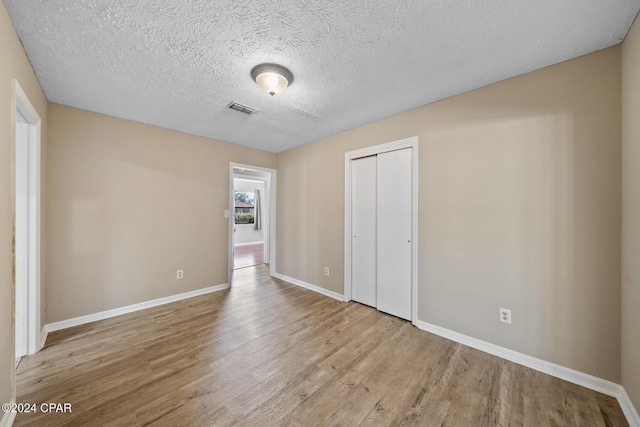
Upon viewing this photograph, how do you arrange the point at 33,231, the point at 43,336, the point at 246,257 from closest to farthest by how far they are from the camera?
the point at 33,231
the point at 43,336
the point at 246,257

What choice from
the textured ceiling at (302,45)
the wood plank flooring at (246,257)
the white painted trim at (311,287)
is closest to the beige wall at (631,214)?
the textured ceiling at (302,45)

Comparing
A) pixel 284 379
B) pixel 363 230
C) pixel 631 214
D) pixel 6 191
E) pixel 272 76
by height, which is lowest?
pixel 284 379

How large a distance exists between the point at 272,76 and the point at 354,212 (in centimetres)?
199

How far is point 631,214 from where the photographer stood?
1.43 meters

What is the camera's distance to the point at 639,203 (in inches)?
52.4

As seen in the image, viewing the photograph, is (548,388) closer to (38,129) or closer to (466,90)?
(466,90)

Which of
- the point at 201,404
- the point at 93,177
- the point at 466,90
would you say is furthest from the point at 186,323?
the point at 466,90

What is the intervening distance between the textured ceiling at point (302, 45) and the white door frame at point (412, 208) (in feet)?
1.54

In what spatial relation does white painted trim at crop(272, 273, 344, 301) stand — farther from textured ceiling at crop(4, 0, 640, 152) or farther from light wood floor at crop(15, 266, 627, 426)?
textured ceiling at crop(4, 0, 640, 152)

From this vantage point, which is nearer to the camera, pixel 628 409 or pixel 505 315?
pixel 628 409

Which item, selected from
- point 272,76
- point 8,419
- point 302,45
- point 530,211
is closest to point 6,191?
point 8,419

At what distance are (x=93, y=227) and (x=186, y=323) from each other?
5.05ft

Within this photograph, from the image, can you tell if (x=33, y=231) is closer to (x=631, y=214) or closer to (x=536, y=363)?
(x=536, y=363)

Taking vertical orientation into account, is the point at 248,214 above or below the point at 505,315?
above
